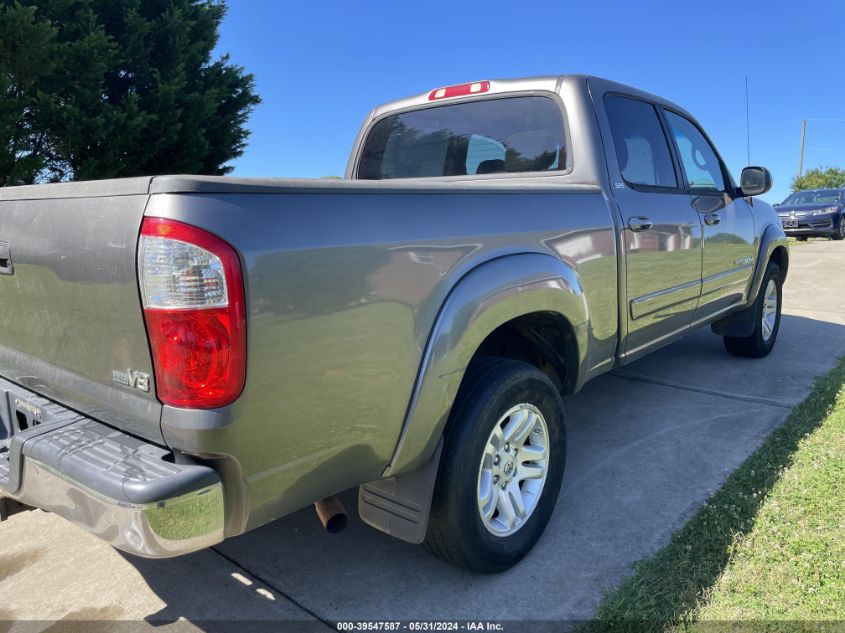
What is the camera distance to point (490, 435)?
2.31 metres

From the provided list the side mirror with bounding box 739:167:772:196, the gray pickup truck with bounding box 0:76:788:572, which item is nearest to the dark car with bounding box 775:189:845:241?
the side mirror with bounding box 739:167:772:196

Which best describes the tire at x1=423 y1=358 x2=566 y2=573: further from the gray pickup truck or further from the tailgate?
the tailgate

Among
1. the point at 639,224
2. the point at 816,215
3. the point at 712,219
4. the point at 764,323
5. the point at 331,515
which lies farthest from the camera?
the point at 816,215

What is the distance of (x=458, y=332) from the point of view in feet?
6.82

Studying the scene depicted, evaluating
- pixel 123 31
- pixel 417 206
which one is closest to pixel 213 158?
pixel 123 31

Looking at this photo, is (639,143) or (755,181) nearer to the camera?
(639,143)

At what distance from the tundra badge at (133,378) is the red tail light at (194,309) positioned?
116 millimetres

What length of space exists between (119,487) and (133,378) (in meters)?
0.31

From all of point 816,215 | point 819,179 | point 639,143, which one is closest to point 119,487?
point 639,143

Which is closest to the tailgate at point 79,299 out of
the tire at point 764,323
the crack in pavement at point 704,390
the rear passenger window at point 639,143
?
the rear passenger window at point 639,143

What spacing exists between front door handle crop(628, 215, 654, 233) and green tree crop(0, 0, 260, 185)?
7740mm

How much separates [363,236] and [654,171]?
246 centimetres

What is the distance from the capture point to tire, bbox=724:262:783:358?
5.19 metres

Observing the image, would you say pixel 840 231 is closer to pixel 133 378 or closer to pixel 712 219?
pixel 712 219
